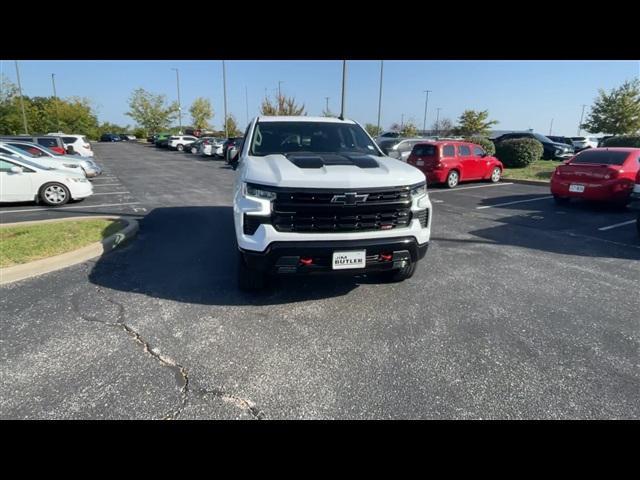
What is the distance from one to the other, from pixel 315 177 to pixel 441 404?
202cm

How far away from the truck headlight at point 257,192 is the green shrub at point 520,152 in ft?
58.2

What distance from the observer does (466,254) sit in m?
5.51

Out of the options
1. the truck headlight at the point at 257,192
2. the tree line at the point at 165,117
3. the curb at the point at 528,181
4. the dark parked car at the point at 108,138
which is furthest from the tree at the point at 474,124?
the dark parked car at the point at 108,138

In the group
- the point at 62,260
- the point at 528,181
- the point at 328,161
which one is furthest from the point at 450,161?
the point at 62,260

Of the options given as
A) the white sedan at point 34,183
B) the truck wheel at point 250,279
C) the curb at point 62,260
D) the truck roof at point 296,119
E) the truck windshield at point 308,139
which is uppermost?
the truck roof at point 296,119

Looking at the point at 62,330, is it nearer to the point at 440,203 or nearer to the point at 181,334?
the point at 181,334

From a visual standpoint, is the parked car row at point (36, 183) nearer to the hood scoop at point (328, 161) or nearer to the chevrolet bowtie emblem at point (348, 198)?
the hood scoop at point (328, 161)

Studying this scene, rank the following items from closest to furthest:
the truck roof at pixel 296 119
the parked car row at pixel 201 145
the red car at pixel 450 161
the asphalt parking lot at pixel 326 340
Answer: the asphalt parking lot at pixel 326 340 < the truck roof at pixel 296 119 < the red car at pixel 450 161 < the parked car row at pixel 201 145

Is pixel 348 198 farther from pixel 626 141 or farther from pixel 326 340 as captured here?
pixel 626 141

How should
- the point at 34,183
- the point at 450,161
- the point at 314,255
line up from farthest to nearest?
the point at 450,161 → the point at 34,183 → the point at 314,255

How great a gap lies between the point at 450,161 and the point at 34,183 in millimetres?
12359

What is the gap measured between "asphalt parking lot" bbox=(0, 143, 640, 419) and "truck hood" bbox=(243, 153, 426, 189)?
127 centimetres

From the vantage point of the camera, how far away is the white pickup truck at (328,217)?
10.4 feet

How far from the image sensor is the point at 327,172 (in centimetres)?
332
